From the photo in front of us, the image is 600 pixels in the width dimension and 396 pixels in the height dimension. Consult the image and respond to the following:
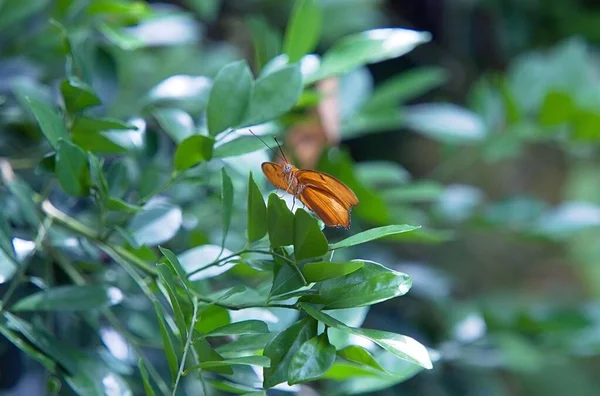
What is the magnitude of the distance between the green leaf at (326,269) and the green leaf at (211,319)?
60 mm

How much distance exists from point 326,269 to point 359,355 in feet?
0.21

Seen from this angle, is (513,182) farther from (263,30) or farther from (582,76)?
(263,30)

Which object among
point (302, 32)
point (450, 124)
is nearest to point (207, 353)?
point (302, 32)

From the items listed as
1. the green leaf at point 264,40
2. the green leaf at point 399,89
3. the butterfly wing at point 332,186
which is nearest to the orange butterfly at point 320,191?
the butterfly wing at point 332,186

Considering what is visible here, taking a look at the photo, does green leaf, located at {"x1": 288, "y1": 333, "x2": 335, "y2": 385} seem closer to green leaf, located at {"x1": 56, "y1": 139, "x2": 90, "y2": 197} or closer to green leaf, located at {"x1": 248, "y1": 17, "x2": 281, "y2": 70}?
green leaf, located at {"x1": 56, "y1": 139, "x2": 90, "y2": 197}

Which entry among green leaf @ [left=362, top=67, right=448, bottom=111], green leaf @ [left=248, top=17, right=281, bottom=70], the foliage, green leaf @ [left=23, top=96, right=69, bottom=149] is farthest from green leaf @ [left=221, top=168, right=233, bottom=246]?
green leaf @ [left=362, top=67, right=448, bottom=111]

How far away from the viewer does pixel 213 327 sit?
392mm

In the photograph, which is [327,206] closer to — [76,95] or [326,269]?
[326,269]

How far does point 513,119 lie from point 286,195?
0.54m

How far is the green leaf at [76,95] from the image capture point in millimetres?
444

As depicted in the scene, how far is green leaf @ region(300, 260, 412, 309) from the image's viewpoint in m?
0.35

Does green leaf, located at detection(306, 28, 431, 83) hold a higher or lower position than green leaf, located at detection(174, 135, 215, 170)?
higher

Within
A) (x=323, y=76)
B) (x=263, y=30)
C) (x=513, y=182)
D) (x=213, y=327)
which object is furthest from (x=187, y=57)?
(x=513, y=182)

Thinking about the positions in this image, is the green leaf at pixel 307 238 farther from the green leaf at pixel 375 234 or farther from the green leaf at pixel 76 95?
the green leaf at pixel 76 95
